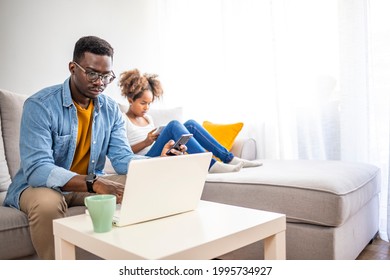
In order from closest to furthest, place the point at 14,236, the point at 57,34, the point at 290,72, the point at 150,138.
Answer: the point at 14,236 < the point at 150,138 < the point at 290,72 < the point at 57,34

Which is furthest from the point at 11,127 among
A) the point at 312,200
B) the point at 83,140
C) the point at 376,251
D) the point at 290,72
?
the point at 376,251

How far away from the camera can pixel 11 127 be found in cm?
189

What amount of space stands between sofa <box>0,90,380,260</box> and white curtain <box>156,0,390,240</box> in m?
0.41

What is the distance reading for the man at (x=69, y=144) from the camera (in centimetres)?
131

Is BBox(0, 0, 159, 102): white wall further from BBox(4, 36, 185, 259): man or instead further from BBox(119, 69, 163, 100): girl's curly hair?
BBox(4, 36, 185, 259): man

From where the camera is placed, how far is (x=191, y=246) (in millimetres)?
868

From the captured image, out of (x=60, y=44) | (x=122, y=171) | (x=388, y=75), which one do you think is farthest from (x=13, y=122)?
(x=388, y=75)

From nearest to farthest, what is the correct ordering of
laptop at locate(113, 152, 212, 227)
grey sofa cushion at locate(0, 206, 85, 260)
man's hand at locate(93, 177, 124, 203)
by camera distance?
1. laptop at locate(113, 152, 212, 227)
2. man's hand at locate(93, 177, 124, 203)
3. grey sofa cushion at locate(0, 206, 85, 260)

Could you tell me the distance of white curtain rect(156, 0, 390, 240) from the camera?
7.34 feet

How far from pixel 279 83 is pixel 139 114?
38.0 inches

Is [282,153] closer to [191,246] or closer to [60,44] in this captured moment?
[60,44]

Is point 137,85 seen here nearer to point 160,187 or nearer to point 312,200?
point 312,200

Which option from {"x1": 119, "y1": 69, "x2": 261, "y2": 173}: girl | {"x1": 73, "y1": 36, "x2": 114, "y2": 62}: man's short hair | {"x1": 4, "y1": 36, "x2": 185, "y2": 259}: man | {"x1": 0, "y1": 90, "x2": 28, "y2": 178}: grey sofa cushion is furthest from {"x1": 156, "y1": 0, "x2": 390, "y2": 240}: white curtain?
{"x1": 0, "y1": 90, "x2": 28, "y2": 178}: grey sofa cushion

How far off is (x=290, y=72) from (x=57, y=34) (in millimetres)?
1630
